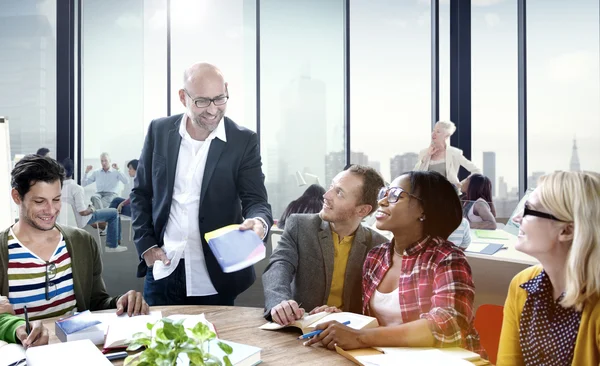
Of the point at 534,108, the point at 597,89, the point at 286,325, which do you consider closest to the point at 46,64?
the point at 286,325

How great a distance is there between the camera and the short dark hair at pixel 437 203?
203cm

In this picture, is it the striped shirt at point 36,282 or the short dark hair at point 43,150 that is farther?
the short dark hair at point 43,150

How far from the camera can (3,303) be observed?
173cm

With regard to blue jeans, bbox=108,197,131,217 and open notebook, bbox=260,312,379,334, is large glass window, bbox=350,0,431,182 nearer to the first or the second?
blue jeans, bbox=108,197,131,217

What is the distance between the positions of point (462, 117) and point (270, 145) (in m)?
2.22

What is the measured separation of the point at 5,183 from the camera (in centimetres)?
323

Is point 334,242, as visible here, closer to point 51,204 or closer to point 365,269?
point 365,269

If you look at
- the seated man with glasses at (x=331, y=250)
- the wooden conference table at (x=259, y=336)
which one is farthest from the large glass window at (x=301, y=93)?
the wooden conference table at (x=259, y=336)

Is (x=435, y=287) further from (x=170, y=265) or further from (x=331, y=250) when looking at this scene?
(x=170, y=265)

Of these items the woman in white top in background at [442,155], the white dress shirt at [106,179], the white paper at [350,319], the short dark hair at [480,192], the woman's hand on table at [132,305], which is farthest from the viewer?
the woman in white top in background at [442,155]

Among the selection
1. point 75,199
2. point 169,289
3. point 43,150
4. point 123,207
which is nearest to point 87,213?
point 75,199

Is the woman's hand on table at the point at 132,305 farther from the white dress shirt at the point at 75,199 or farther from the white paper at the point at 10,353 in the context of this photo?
the white dress shirt at the point at 75,199

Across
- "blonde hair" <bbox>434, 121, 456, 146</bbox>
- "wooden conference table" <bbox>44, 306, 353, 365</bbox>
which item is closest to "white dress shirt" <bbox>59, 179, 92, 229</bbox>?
"wooden conference table" <bbox>44, 306, 353, 365</bbox>

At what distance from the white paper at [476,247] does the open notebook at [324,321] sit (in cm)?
206
